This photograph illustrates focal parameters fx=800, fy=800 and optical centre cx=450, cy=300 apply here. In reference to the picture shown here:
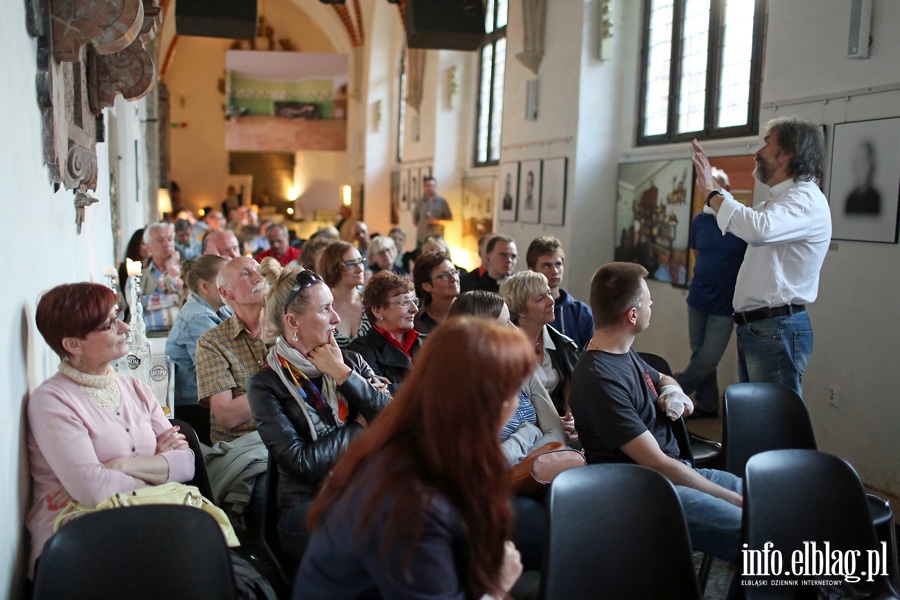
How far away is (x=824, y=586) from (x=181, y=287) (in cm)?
530

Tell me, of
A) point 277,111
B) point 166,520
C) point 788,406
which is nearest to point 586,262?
point 788,406

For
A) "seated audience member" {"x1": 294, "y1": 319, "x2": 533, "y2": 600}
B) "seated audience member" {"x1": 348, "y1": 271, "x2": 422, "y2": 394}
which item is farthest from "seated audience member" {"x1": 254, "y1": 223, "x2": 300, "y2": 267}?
Answer: "seated audience member" {"x1": 294, "y1": 319, "x2": 533, "y2": 600}

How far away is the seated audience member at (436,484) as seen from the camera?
1.46 metres

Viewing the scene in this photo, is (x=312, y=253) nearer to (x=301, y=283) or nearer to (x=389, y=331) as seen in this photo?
(x=389, y=331)

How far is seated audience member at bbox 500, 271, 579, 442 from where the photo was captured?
12.9 feet

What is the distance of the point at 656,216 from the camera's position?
8008 mm

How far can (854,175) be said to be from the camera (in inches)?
204

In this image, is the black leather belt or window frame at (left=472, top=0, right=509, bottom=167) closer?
the black leather belt

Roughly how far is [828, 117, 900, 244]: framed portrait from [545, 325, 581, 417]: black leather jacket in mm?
2389

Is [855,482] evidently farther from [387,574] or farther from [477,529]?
[387,574]

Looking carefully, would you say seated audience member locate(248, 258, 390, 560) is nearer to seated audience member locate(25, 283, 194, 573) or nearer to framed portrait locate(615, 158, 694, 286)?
seated audience member locate(25, 283, 194, 573)

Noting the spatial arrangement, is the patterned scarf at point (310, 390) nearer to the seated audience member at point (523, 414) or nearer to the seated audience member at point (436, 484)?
the seated audience member at point (523, 414)

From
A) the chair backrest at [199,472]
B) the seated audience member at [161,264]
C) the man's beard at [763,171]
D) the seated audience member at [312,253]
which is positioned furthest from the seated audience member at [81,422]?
the seated audience member at [161,264]

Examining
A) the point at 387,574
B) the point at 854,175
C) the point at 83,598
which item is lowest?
the point at 83,598
